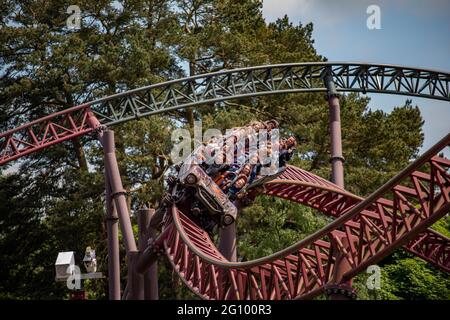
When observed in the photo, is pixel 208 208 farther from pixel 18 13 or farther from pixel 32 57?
pixel 18 13

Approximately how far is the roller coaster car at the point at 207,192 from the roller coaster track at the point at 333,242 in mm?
425

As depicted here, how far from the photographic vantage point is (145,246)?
16578 mm

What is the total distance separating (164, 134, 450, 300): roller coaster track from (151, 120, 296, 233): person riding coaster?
10.5 inches

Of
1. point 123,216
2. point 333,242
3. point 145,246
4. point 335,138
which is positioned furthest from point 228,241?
point 333,242

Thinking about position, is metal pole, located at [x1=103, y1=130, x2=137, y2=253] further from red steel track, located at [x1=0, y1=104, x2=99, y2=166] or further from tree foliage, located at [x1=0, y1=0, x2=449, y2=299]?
tree foliage, located at [x1=0, y1=0, x2=449, y2=299]

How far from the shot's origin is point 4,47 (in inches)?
1094

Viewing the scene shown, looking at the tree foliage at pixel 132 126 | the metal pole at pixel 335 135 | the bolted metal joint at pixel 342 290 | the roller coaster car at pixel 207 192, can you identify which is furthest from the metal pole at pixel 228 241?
the tree foliage at pixel 132 126

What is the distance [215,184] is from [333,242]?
3763 mm

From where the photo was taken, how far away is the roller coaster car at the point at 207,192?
Answer: 14.8m

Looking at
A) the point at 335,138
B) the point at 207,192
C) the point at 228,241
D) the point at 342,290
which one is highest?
the point at 335,138

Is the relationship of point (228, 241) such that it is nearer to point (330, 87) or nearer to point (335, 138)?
point (335, 138)

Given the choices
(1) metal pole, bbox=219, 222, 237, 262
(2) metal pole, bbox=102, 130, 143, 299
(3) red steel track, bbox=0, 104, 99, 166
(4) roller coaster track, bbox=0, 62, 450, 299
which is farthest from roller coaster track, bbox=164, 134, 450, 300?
(3) red steel track, bbox=0, 104, 99, 166

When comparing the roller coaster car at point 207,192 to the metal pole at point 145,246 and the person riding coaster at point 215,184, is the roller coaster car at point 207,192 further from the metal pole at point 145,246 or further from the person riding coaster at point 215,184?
the metal pole at point 145,246
